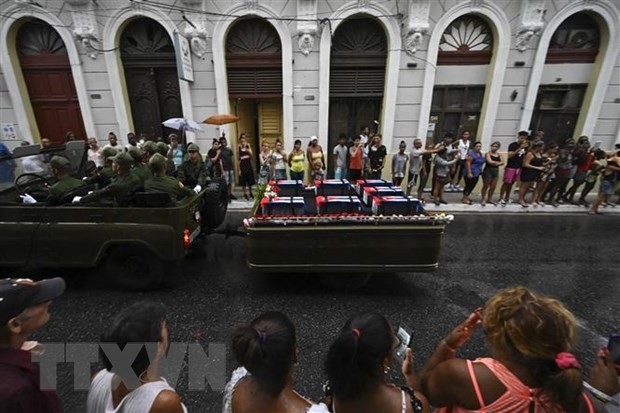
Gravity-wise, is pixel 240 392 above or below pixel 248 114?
below

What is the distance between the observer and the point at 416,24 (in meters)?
8.45

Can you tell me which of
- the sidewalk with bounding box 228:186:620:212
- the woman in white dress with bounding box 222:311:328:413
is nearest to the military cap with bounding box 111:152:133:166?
the woman in white dress with bounding box 222:311:328:413

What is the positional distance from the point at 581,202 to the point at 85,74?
48.5ft

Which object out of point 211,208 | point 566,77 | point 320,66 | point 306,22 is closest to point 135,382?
point 211,208

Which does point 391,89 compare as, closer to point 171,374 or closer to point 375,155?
point 375,155

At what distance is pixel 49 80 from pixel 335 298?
37.4 ft

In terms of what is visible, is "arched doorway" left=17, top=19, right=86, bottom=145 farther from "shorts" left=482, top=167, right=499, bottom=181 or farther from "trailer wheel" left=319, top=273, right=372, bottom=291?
"shorts" left=482, top=167, right=499, bottom=181

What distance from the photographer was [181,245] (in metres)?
4.03

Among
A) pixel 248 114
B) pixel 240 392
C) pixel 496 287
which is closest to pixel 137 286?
pixel 240 392

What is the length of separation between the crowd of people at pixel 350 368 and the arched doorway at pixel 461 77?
9313 mm

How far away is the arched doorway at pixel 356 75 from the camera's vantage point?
913 cm

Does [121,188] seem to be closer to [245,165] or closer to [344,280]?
[344,280]

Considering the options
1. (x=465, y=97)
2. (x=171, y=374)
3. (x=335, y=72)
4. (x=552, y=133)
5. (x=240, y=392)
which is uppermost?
(x=335, y=72)

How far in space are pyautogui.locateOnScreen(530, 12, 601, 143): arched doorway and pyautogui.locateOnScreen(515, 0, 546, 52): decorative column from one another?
100 centimetres
